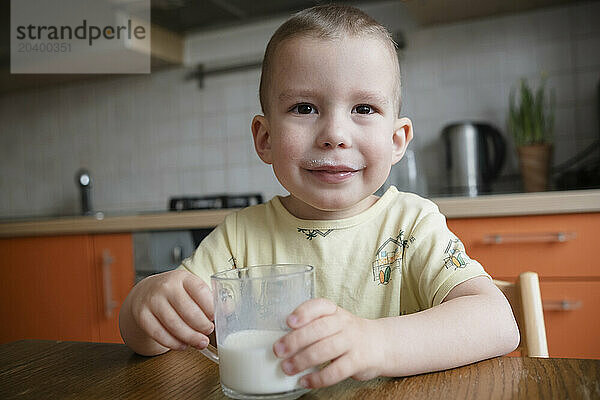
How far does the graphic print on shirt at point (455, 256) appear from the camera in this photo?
651 millimetres

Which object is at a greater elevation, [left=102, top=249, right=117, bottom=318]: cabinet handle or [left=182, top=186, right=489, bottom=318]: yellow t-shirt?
[left=182, top=186, right=489, bottom=318]: yellow t-shirt

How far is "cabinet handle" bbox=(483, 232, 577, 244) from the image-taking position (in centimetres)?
167

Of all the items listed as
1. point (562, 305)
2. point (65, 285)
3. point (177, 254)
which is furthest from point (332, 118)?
point (65, 285)

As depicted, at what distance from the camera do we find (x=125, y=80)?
9.70ft

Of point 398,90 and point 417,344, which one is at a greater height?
point 398,90

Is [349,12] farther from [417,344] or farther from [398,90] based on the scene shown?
[417,344]

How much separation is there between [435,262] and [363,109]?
0.67ft

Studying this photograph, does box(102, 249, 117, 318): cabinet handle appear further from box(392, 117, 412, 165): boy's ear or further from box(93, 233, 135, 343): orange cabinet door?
box(392, 117, 412, 165): boy's ear

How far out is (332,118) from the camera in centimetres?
66

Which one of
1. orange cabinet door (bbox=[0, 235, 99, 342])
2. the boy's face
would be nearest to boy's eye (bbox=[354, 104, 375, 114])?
the boy's face

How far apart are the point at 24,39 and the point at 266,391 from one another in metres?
2.78

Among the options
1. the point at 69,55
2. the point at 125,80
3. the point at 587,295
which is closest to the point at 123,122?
the point at 125,80

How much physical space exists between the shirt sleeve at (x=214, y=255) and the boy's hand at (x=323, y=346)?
14.2 inches

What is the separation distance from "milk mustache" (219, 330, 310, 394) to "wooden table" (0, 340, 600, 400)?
1.4 inches
